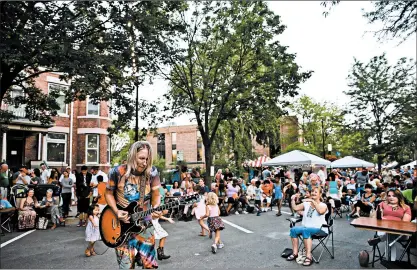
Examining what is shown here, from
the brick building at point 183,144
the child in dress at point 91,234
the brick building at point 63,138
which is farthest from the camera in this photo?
the brick building at point 183,144

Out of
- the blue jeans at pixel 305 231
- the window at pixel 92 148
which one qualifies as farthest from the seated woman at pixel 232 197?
the window at pixel 92 148

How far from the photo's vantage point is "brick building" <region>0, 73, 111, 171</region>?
19.4m

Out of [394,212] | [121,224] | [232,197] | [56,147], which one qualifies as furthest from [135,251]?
[56,147]

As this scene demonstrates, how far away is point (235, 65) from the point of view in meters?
16.8

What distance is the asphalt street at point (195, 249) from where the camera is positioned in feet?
20.4

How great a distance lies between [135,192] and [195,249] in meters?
4.73

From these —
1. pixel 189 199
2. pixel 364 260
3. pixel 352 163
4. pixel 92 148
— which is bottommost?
pixel 364 260

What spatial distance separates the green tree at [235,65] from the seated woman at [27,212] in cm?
802

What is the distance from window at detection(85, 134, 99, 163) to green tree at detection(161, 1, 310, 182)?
374 inches

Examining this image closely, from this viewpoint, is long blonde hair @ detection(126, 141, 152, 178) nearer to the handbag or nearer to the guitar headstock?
the guitar headstock

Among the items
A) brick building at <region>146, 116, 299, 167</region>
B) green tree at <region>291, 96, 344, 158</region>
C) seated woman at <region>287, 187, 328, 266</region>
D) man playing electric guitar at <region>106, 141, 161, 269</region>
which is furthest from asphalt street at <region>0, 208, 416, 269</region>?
brick building at <region>146, 116, 299, 167</region>

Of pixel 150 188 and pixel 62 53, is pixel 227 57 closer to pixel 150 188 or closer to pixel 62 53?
pixel 62 53

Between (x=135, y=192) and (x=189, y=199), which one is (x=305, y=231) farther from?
(x=135, y=192)

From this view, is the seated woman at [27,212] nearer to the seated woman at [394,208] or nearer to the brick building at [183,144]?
the seated woman at [394,208]
